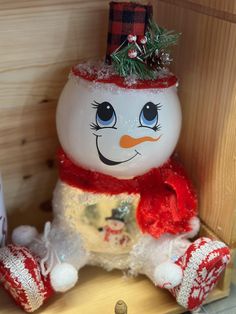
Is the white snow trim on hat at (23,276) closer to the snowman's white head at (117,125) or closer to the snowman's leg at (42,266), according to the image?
the snowman's leg at (42,266)

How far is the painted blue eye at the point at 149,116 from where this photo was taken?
30.2 inches

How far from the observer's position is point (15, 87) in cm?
86

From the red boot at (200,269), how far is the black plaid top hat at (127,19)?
33cm

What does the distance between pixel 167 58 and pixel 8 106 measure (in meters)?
0.28

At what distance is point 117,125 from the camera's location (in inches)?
30.2

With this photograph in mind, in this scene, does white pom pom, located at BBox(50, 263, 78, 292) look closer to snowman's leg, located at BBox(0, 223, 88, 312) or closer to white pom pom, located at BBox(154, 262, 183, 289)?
snowman's leg, located at BBox(0, 223, 88, 312)

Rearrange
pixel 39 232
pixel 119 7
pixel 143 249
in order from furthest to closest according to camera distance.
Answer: pixel 39 232, pixel 143 249, pixel 119 7

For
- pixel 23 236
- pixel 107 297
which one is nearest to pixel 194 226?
pixel 107 297

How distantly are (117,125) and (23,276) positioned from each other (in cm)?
26

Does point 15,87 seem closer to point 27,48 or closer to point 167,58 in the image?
point 27,48

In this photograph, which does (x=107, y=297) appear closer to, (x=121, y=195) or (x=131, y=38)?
(x=121, y=195)

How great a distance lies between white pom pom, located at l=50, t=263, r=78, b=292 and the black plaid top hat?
0.35 metres

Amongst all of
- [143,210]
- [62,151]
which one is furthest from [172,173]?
[62,151]

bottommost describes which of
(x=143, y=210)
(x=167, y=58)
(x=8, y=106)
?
(x=143, y=210)
